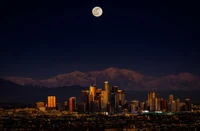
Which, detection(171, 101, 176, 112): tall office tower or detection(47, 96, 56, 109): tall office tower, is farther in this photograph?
detection(171, 101, 176, 112): tall office tower

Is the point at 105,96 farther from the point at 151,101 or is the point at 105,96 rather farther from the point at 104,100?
the point at 151,101

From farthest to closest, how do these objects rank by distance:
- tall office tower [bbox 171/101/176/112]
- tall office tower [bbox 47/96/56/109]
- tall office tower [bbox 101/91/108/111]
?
tall office tower [bbox 171/101/176/112]
tall office tower [bbox 101/91/108/111]
tall office tower [bbox 47/96/56/109]

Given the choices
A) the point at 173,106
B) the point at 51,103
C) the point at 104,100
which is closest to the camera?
the point at 51,103

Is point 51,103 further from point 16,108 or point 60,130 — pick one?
point 60,130

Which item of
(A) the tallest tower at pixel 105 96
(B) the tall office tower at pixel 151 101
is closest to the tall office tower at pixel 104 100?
(A) the tallest tower at pixel 105 96

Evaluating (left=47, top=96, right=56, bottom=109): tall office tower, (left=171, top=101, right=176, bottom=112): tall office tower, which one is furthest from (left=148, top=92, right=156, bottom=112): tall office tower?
(left=47, top=96, right=56, bottom=109): tall office tower

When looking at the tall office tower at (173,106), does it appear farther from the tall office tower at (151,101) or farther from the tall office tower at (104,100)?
the tall office tower at (104,100)

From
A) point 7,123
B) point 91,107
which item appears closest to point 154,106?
point 91,107

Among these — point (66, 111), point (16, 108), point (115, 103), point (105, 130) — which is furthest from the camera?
point (115, 103)

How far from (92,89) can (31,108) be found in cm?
1017

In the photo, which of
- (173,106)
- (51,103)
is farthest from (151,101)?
(51,103)

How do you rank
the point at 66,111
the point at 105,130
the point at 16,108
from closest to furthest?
the point at 105,130 < the point at 16,108 < the point at 66,111

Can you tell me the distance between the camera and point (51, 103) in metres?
62.8

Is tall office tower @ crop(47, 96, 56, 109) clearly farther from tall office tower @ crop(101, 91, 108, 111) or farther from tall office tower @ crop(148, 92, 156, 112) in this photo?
Result: tall office tower @ crop(148, 92, 156, 112)
